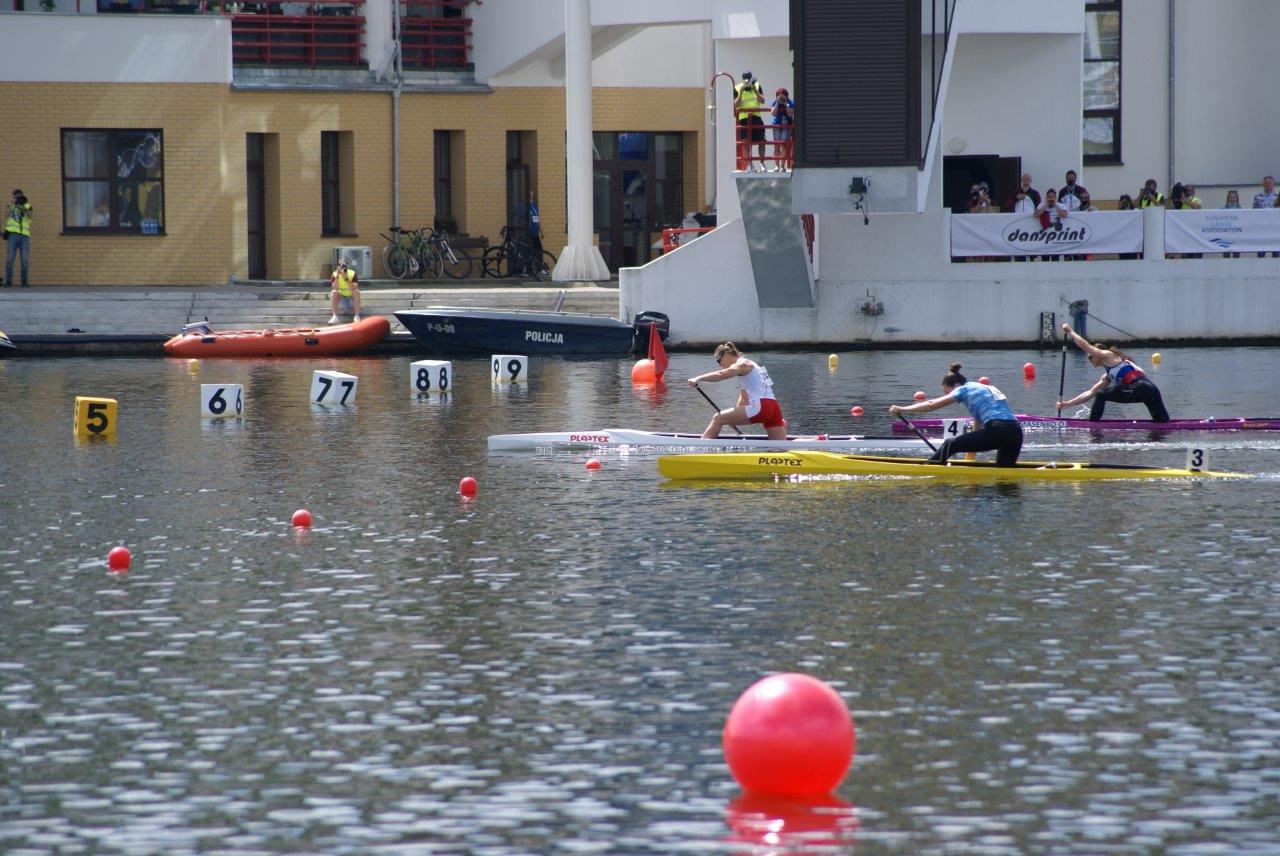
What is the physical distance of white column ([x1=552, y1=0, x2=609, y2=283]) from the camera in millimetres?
36312

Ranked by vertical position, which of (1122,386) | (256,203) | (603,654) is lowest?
(603,654)

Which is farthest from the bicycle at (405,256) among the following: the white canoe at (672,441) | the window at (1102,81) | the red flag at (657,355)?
the white canoe at (672,441)

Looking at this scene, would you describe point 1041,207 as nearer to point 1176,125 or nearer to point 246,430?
point 1176,125

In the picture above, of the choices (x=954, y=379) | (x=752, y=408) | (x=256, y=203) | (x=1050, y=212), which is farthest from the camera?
(x=256, y=203)

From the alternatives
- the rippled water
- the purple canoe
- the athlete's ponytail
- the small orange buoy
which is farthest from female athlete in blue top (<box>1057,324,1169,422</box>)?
the small orange buoy

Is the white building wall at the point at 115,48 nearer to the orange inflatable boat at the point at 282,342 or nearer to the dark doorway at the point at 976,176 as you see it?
the orange inflatable boat at the point at 282,342

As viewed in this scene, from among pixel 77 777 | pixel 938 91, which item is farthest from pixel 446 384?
pixel 77 777

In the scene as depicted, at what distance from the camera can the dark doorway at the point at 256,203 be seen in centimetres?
4009

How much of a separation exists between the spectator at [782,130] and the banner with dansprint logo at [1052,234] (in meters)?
3.62

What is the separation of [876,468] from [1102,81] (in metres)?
24.0

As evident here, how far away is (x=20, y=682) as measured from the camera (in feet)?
34.7

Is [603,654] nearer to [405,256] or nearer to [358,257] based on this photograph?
[405,256]

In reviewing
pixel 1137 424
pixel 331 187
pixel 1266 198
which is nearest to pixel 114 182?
pixel 331 187

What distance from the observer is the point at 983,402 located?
18.1 meters
